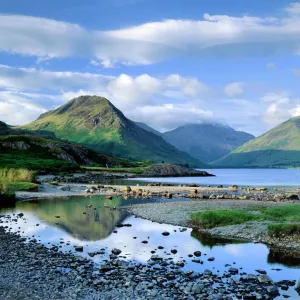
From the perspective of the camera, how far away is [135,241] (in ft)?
106

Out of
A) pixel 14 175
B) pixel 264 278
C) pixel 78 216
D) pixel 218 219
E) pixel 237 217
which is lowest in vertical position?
pixel 78 216

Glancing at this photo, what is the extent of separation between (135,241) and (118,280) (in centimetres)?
1142

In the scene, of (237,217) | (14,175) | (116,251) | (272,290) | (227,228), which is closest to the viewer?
(272,290)

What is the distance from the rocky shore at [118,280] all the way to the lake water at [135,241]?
116 cm

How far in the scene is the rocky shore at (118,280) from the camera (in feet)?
61.5

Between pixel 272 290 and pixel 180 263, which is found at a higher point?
pixel 272 290

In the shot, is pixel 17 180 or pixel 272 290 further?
pixel 17 180

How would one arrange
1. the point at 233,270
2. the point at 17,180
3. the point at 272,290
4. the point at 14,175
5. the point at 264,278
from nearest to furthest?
1. the point at 272,290
2. the point at 264,278
3. the point at 233,270
4. the point at 17,180
5. the point at 14,175

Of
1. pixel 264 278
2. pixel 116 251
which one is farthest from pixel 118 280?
pixel 264 278

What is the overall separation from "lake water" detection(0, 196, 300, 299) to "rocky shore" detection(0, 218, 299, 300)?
1.16m

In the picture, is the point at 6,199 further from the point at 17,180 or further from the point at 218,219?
the point at 218,219

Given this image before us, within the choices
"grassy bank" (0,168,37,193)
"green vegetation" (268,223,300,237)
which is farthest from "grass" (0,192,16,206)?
"green vegetation" (268,223,300,237)

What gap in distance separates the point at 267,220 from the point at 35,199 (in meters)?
40.7

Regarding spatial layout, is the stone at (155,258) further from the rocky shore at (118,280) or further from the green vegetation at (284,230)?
the green vegetation at (284,230)
